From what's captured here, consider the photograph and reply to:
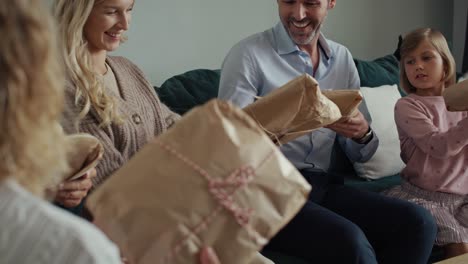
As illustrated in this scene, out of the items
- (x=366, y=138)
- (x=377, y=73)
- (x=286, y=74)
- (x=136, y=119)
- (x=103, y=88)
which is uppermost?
(x=103, y=88)

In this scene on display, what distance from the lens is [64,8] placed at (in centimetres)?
157

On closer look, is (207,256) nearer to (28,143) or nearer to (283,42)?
(28,143)

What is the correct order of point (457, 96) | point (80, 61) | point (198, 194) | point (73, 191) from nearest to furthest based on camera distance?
point (198, 194), point (73, 191), point (80, 61), point (457, 96)

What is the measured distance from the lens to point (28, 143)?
0.68 metres

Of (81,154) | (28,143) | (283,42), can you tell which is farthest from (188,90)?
(28,143)

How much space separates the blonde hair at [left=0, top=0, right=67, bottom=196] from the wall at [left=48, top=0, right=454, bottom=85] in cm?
180

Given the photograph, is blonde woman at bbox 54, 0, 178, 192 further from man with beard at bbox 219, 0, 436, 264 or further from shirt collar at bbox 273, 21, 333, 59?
shirt collar at bbox 273, 21, 333, 59

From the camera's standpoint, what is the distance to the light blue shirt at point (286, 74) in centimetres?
197

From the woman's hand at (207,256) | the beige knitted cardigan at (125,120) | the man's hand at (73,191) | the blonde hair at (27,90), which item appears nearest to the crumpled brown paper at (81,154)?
the man's hand at (73,191)

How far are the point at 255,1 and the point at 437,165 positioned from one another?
1177mm

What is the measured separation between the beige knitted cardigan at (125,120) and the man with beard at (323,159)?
0.94 ft

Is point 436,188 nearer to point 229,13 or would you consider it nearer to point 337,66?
point 337,66

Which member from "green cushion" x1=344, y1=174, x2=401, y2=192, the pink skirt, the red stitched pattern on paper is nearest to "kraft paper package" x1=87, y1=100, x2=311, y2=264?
the red stitched pattern on paper

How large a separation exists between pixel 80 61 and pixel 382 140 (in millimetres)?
1352
